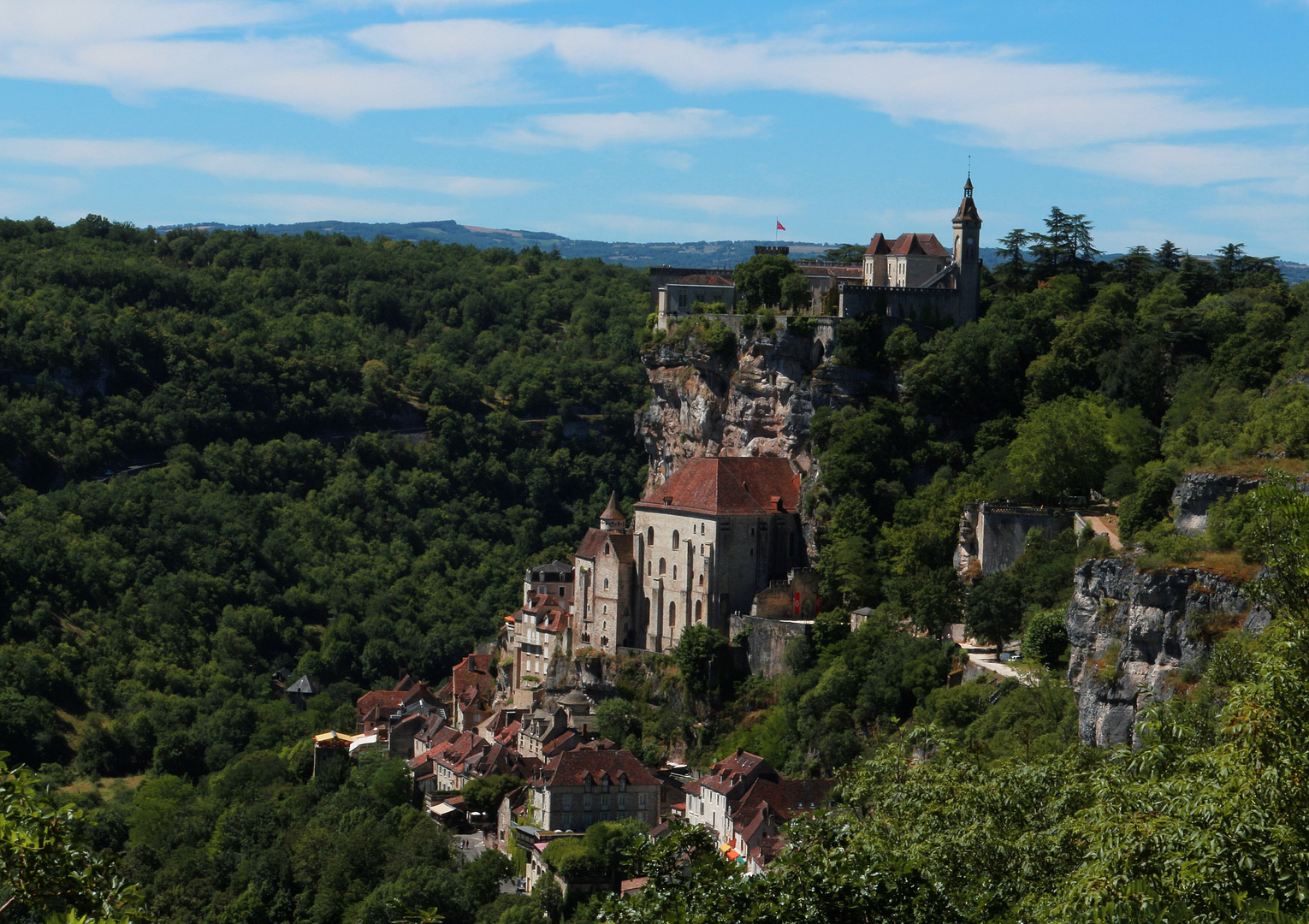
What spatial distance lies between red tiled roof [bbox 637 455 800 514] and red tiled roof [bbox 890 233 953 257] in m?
13.3

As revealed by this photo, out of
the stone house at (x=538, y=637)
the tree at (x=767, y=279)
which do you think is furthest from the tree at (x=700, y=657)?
the tree at (x=767, y=279)

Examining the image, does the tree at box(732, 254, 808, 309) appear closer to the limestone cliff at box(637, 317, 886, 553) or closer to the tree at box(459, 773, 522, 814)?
the limestone cliff at box(637, 317, 886, 553)

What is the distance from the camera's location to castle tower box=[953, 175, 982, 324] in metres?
82.1

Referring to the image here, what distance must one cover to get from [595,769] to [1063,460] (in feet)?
75.4

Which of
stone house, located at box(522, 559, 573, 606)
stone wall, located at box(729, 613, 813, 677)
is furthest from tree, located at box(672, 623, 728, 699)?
stone house, located at box(522, 559, 573, 606)

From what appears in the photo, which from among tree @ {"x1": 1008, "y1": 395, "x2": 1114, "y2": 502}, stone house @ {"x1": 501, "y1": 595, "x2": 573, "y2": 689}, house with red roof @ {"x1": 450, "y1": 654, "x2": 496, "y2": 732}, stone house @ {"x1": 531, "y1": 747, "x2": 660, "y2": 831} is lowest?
house with red roof @ {"x1": 450, "y1": 654, "x2": 496, "y2": 732}

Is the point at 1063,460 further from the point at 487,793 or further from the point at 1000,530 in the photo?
the point at 487,793

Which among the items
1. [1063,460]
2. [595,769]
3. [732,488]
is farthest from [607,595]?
[1063,460]

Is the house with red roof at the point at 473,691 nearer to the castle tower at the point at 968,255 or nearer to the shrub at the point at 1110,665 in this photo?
the castle tower at the point at 968,255

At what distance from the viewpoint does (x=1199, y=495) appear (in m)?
54.8

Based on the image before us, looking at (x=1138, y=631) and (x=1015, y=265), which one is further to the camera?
(x=1015, y=265)

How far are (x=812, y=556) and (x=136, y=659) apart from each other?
2115 inches

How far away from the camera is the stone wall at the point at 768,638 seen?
71.9m

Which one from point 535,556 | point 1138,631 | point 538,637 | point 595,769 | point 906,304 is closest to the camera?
point 1138,631
